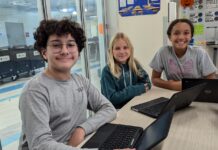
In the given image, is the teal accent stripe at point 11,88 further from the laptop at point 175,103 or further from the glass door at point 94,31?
the laptop at point 175,103

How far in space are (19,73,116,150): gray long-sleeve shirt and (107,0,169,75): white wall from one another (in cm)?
196

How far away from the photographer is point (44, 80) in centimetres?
112

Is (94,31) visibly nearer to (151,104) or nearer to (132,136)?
(151,104)

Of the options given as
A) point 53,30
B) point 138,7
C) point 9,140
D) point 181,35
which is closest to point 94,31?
point 138,7

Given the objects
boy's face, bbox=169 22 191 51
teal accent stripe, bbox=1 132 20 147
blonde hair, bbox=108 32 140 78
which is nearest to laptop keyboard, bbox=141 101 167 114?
blonde hair, bbox=108 32 140 78

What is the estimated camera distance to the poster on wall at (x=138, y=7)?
3.03m

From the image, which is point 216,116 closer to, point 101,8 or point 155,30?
point 155,30

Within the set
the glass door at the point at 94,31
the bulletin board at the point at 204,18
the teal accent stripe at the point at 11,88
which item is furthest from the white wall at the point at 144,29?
the teal accent stripe at the point at 11,88

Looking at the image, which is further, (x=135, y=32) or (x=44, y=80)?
(x=135, y=32)

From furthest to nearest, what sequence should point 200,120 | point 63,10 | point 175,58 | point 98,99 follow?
point 63,10 → point 175,58 → point 98,99 → point 200,120

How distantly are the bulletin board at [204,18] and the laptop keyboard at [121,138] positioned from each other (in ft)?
9.20

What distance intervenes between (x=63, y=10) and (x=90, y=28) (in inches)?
23.8

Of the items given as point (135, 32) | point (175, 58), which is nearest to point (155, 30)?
point (135, 32)

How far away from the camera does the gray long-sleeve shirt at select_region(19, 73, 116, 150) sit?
3.21 feet
